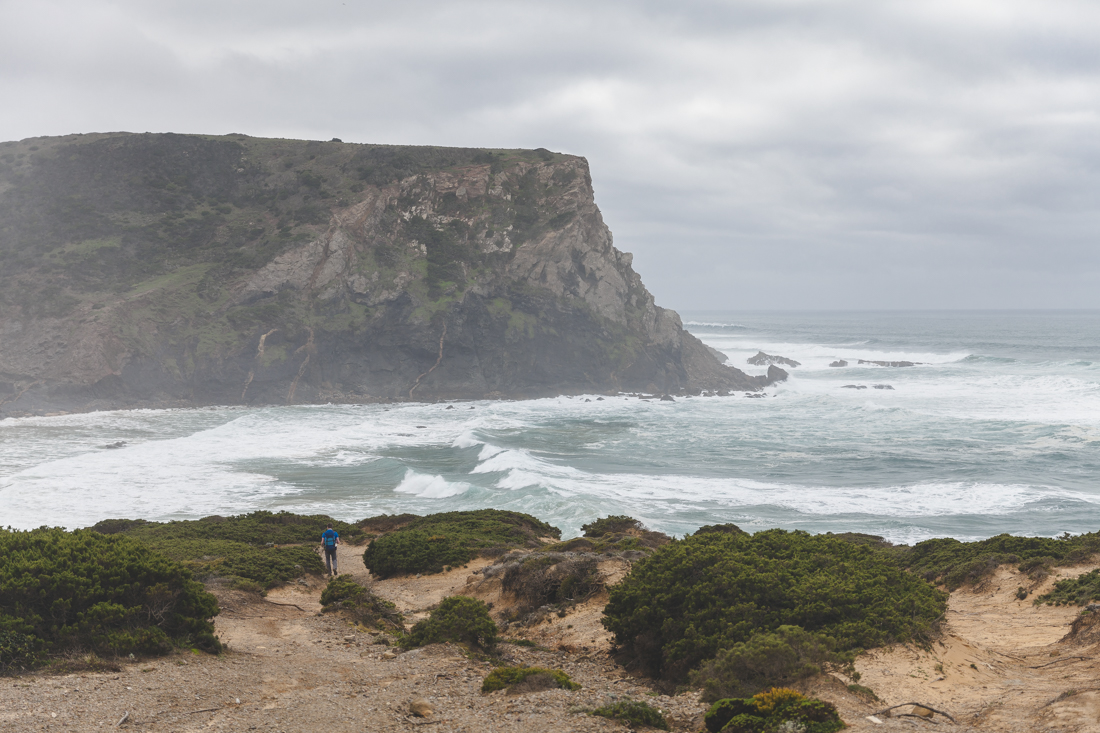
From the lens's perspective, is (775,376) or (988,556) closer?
(988,556)

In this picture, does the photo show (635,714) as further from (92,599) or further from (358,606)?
(358,606)

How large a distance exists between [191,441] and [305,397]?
19.1m

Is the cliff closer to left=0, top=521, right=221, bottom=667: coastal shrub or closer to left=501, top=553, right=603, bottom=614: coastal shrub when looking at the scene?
left=501, top=553, right=603, bottom=614: coastal shrub

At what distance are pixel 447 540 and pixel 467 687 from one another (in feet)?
37.3

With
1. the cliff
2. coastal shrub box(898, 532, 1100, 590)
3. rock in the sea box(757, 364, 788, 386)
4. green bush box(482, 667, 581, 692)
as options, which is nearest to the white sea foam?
coastal shrub box(898, 532, 1100, 590)

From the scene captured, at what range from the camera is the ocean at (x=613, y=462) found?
88.3ft

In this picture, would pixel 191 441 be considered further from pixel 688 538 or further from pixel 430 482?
pixel 688 538

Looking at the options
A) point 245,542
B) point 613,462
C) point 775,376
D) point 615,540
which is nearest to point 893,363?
point 775,376

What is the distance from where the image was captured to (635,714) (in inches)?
290

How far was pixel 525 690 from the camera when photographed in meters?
8.47

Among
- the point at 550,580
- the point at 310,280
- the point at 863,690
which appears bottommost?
the point at 550,580

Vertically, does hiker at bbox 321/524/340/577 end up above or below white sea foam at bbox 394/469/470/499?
above

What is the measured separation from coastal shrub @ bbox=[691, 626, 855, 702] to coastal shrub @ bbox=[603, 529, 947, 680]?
0.54m

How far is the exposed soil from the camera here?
7.35 metres
